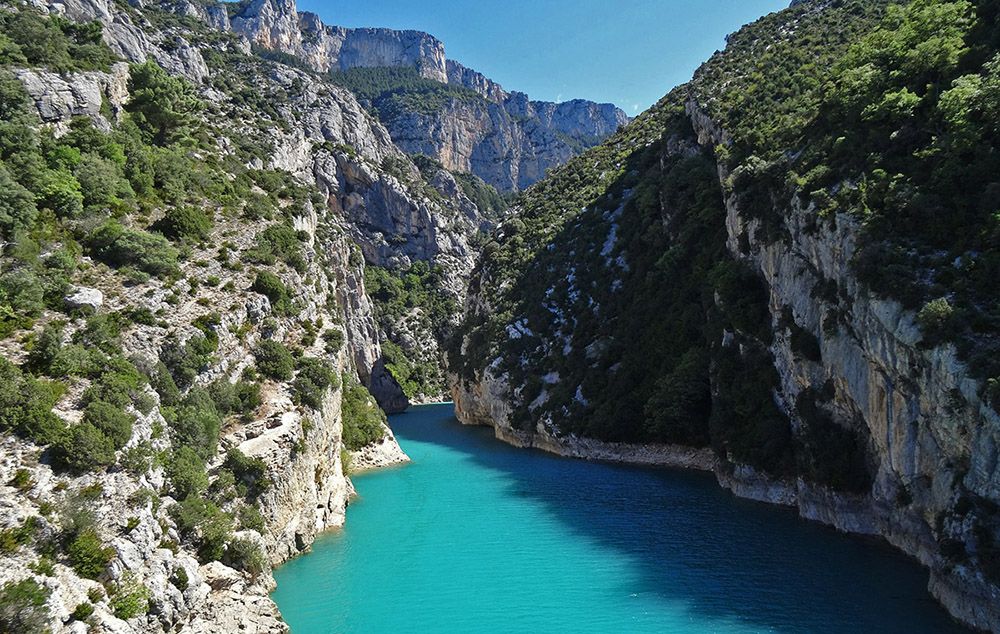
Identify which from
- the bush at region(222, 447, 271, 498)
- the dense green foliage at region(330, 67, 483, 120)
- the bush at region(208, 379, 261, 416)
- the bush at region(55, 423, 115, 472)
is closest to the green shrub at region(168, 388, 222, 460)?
the bush at region(222, 447, 271, 498)

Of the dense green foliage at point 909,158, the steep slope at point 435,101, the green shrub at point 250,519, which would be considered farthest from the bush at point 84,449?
the steep slope at point 435,101

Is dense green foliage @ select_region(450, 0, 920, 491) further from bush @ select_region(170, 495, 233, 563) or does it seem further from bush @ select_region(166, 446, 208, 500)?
bush @ select_region(166, 446, 208, 500)

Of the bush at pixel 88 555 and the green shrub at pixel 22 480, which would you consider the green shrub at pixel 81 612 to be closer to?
the bush at pixel 88 555

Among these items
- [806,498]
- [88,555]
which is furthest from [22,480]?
[806,498]

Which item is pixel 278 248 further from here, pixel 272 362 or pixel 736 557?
pixel 736 557

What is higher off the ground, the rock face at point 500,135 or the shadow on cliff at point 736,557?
the rock face at point 500,135

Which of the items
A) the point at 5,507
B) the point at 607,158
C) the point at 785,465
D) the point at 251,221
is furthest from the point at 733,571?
the point at 607,158
